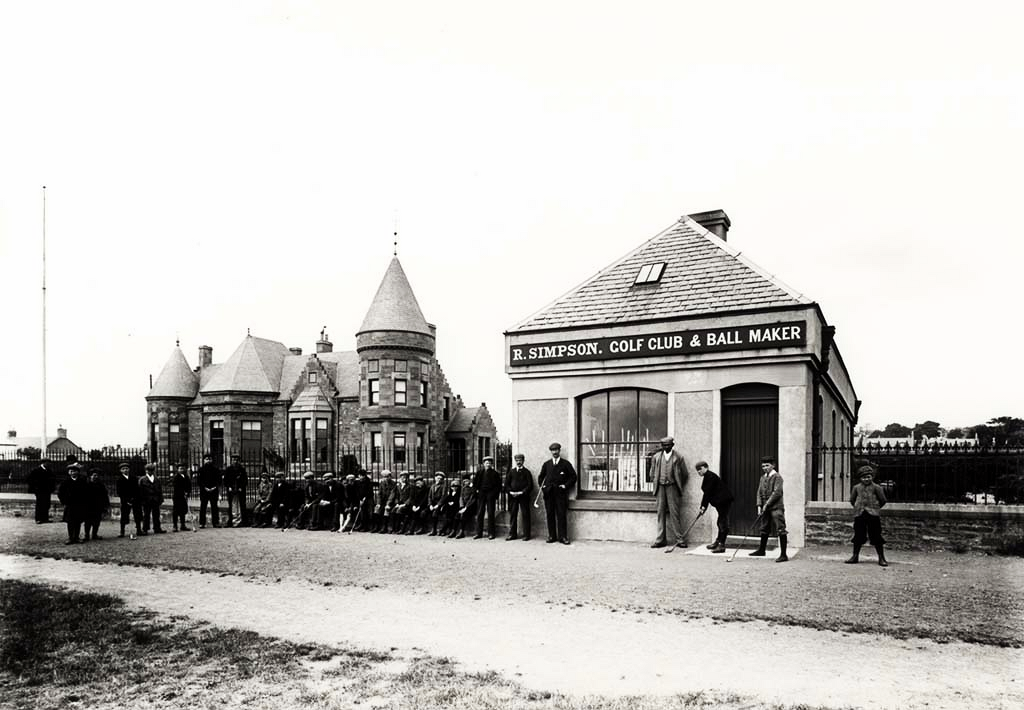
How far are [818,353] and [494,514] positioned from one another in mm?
7107

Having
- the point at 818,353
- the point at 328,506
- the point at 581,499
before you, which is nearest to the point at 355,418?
the point at 328,506

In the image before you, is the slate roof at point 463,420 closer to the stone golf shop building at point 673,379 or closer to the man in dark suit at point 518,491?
the stone golf shop building at point 673,379

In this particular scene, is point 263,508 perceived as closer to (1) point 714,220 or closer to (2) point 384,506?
(2) point 384,506

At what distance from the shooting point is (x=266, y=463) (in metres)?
43.0

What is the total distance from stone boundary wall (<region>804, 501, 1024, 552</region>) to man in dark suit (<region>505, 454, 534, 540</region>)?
5221mm

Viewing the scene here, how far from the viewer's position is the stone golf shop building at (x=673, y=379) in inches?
541

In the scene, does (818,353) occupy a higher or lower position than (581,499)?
higher

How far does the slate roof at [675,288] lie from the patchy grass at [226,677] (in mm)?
9928

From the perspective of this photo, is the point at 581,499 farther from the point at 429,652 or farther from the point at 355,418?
the point at 355,418

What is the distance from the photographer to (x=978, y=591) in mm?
9117

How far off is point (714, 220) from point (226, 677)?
14.6 meters

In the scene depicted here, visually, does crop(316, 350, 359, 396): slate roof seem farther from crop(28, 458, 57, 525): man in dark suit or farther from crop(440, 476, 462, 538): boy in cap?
crop(440, 476, 462, 538): boy in cap

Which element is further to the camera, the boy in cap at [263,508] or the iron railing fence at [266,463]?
the iron railing fence at [266,463]

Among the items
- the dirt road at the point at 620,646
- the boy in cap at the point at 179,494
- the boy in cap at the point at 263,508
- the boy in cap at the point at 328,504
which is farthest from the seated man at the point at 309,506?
the dirt road at the point at 620,646
